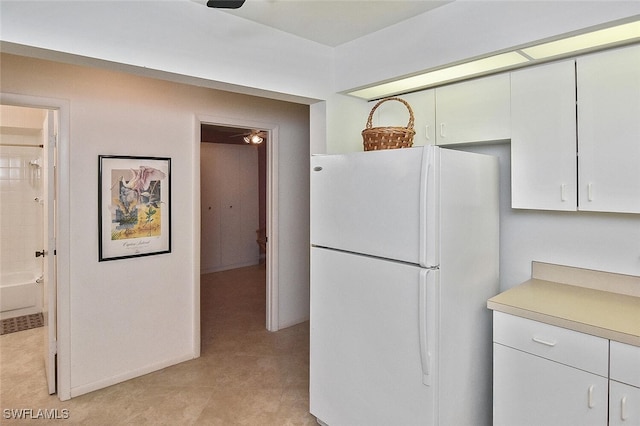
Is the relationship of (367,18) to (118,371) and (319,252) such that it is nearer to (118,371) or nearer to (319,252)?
(319,252)

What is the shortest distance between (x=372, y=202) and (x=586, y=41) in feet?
3.92

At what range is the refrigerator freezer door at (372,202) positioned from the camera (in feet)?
5.72

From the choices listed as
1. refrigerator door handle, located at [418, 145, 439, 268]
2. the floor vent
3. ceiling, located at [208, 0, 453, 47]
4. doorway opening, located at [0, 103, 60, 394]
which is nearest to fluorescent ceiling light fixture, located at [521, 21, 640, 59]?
ceiling, located at [208, 0, 453, 47]

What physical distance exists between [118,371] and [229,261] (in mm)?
4211

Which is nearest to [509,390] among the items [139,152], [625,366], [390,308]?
[625,366]

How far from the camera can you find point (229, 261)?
7051 millimetres

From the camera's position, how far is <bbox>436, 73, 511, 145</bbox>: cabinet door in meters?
2.06

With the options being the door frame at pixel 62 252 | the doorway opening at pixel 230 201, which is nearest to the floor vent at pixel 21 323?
the door frame at pixel 62 252

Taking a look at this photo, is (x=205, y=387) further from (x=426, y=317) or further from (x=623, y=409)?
(x=623, y=409)

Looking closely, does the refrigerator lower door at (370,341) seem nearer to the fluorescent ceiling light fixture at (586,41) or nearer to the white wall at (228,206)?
the fluorescent ceiling light fixture at (586,41)

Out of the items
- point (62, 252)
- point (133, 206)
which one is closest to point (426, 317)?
point (133, 206)

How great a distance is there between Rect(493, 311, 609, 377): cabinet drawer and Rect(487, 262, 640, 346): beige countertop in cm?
3

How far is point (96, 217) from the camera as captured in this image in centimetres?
272

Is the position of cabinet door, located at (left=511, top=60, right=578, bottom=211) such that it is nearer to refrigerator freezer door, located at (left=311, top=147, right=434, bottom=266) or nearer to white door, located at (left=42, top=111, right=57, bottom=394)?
refrigerator freezer door, located at (left=311, top=147, right=434, bottom=266)
